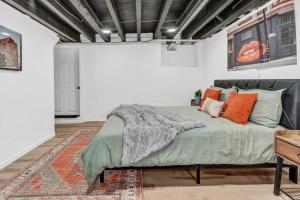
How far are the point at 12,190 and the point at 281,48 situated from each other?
3.76 metres

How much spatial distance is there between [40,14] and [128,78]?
3.20m

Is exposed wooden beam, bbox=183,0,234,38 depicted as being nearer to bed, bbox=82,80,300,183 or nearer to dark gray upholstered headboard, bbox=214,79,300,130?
dark gray upholstered headboard, bbox=214,79,300,130

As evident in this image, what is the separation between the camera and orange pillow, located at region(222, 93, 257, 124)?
2771mm

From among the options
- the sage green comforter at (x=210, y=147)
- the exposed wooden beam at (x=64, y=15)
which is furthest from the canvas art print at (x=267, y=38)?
the exposed wooden beam at (x=64, y=15)

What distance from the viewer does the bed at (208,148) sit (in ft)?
7.63

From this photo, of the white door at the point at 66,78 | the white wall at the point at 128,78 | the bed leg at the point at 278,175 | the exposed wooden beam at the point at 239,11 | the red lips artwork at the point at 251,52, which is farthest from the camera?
the white door at the point at 66,78

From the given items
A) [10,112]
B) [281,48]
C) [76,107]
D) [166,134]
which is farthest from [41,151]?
[281,48]

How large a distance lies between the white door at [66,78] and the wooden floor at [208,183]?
152 inches

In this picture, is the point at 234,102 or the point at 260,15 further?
the point at 260,15

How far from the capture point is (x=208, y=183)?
8.50 ft

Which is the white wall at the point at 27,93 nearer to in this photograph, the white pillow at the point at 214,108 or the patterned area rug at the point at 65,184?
the patterned area rug at the point at 65,184

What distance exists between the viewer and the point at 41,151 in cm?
379

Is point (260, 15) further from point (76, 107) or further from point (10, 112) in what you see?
point (76, 107)

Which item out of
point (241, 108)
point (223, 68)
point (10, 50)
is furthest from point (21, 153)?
point (223, 68)
